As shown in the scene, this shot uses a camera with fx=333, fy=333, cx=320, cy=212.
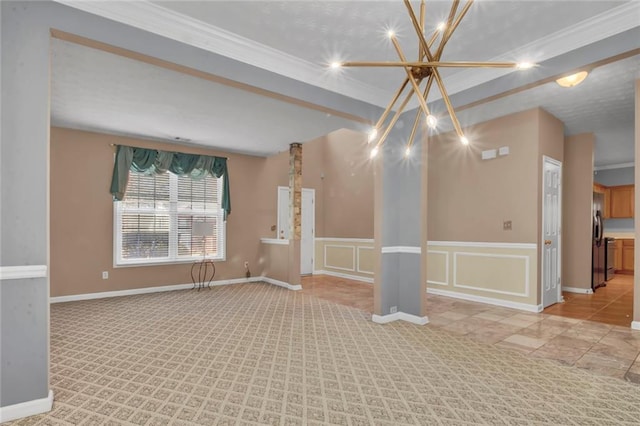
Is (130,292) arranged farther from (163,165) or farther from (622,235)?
(622,235)

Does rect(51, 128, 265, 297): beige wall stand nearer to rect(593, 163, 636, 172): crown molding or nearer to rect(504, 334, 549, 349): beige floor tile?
rect(504, 334, 549, 349): beige floor tile

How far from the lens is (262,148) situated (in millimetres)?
6648

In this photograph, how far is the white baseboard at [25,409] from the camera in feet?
6.72

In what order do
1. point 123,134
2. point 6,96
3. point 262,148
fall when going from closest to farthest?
point 6,96
point 123,134
point 262,148

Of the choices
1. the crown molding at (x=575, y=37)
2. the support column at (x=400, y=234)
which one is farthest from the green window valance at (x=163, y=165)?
the crown molding at (x=575, y=37)

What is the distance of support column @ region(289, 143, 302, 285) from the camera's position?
6188 mm

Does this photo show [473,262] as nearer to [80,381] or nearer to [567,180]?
[567,180]

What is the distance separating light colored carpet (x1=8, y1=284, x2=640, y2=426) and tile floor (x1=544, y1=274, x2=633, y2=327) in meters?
2.04

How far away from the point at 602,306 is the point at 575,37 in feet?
13.3

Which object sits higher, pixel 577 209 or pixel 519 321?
pixel 577 209

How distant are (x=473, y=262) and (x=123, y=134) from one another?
616 cm

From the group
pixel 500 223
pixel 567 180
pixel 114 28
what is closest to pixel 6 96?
pixel 114 28

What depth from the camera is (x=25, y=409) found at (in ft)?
6.91

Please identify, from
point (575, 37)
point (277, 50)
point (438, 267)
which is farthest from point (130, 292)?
point (575, 37)
